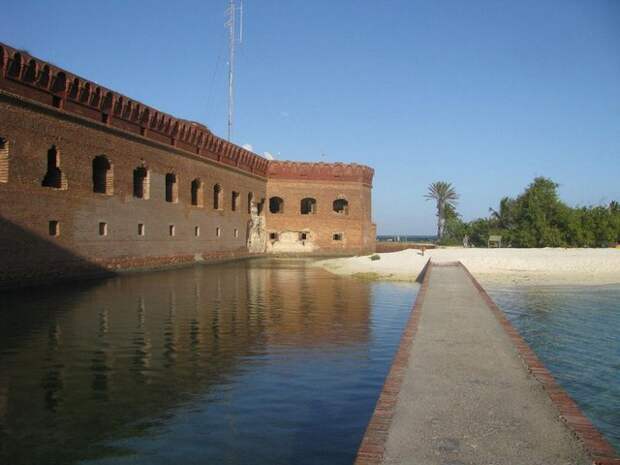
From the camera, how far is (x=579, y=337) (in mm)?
9711

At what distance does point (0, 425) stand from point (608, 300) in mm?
14786

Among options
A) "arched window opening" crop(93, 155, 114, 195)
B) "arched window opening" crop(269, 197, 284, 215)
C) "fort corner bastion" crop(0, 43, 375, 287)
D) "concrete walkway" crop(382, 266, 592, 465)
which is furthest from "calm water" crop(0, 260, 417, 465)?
"arched window opening" crop(269, 197, 284, 215)

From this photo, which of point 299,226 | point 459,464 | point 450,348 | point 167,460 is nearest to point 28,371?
point 167,460

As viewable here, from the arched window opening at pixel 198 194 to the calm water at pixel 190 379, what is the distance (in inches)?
632

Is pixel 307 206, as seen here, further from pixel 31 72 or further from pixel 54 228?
pixel 31 72

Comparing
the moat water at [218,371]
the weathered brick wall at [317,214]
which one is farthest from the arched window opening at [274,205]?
the moat water at [218,371]

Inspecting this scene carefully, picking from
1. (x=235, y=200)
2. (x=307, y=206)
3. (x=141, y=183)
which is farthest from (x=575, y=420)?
(x=307, y=206)

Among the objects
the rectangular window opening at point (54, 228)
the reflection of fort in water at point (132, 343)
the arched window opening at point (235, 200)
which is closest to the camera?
the reflection of fort in water at point (132, 343)

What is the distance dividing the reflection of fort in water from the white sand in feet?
22.6

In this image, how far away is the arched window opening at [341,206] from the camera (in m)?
41.0

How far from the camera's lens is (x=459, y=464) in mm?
3271

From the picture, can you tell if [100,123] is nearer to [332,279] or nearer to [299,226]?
[332,279]

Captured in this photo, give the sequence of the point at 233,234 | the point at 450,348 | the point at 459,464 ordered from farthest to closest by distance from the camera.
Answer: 1. the point at 233,234
2. the point at 450,348
3. the point at 459,464

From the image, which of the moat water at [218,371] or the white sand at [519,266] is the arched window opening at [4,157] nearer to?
the moat water at [218,371]
